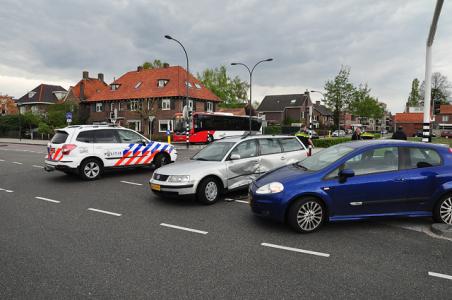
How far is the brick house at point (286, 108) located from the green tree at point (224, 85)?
25.7ft

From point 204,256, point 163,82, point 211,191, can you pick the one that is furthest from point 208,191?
point 163,82

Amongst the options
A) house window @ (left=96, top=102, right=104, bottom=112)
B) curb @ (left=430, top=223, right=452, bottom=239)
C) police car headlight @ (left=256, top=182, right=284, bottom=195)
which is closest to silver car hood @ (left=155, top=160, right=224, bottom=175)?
police car headlight @ (left=256, top=182, right=284, bottom=195)

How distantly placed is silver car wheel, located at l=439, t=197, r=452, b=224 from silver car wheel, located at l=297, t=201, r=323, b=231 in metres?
2.10

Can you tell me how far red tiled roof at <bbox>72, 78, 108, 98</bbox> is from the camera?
52.9 m

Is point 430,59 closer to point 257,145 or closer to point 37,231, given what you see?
point 257,145

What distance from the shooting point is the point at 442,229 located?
504 centimetres

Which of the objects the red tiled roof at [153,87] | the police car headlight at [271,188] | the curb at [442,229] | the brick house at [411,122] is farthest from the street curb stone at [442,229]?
the brick house at [411,122]

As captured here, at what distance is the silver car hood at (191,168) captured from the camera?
22.5 ft

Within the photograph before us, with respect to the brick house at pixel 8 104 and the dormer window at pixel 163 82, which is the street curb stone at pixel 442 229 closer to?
the dormer window at pixel 163 82

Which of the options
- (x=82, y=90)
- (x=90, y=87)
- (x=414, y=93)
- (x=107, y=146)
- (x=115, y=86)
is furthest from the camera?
(x=414, y=93)

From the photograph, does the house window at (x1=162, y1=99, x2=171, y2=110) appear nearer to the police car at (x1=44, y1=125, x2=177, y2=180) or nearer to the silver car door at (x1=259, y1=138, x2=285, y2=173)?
the police car at (x1=44, y1=125, x2=177, y2=180)

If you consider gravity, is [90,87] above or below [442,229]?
above

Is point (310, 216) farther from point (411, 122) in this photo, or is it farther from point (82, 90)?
point (411, 122)

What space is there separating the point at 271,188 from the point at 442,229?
8.92ft
